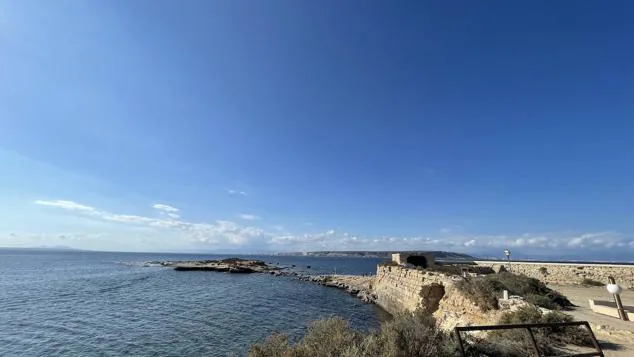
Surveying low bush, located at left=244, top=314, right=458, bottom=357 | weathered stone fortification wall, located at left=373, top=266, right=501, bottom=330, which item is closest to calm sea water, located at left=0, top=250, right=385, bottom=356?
weathered stone fortification wall, located at left=373, top=266, right=501, bottom=330

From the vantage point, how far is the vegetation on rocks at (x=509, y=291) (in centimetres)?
1702

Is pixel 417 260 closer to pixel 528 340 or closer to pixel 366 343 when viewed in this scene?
pixel 528 340

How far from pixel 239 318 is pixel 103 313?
11.1 m

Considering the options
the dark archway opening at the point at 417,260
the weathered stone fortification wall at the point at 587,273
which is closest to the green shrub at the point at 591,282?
the weathered stone fortification wall at the point at 587,273

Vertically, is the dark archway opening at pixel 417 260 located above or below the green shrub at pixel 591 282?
above

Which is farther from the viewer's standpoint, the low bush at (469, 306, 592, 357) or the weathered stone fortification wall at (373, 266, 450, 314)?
the weathered stone fortification wall at (373, 266, 450, 314)

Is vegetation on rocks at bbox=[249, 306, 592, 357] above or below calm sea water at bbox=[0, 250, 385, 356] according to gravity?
above

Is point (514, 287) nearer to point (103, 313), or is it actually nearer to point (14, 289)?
point (103, 313)

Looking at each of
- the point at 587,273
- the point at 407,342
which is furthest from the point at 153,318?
the point at 587,273

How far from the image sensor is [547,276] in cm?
3547

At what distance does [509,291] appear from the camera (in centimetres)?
1933

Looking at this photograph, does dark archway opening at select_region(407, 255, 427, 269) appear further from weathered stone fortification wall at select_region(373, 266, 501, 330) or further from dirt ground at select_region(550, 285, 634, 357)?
dirt ground at select_region(550, 285, 634, 357)

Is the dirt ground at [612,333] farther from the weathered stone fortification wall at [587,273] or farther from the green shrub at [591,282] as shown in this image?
the weathered stone fortification wall at [587,273]

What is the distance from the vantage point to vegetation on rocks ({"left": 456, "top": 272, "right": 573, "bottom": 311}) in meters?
17.0
